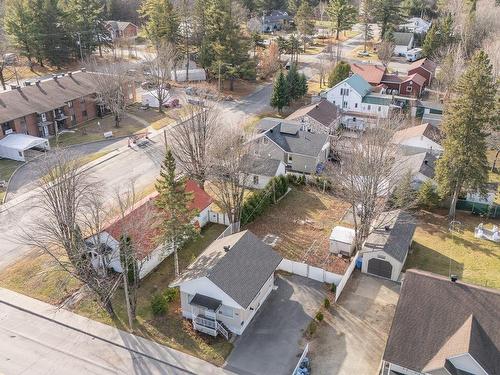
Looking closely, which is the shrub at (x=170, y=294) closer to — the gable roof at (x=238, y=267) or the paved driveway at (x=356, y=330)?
the gable roof at (x=238, y=267)

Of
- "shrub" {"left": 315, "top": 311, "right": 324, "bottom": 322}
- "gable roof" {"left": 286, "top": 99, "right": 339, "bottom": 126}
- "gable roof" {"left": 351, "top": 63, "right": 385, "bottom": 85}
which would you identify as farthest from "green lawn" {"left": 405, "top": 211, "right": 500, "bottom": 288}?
"gable roof" {"left": 351, "top": 63, "right": 385, "bottom": 85}

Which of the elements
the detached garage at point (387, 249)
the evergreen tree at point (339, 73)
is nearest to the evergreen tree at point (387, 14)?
the evergreen tree at point (339, 73)

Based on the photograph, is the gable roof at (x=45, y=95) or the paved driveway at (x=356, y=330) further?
the gable roof at (x=45, y=95)

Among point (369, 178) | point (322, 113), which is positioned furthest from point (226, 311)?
point (322, 113)

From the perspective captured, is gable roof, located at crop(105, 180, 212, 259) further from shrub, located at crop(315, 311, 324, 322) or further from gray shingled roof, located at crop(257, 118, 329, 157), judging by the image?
gray shingled roof, located at crop(257, 118, 329, 157)

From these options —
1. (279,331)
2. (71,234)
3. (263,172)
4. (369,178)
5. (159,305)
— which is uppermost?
(369,178)

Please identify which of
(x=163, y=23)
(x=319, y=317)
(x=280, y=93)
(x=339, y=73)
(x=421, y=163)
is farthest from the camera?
(x=163, y=23)

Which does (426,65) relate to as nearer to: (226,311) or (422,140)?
(422,140)

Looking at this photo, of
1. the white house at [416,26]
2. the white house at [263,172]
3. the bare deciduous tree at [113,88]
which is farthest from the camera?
the white house at [416,26]
